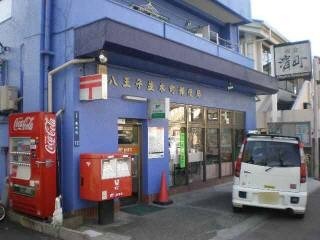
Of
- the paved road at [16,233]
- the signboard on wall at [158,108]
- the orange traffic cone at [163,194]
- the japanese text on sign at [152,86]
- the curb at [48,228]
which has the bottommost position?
the paved road at [16,233]

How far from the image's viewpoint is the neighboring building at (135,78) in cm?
923

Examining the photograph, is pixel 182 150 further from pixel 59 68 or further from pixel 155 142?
pixel 59 68

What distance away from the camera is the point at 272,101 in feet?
68.6

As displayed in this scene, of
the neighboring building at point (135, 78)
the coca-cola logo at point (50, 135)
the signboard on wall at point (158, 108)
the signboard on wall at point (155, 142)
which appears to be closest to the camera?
the coca-cola logo at point (50, 135)

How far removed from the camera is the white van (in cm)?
968

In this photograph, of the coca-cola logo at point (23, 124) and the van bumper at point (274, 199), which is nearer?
the coca-cola logo at point (23, 124)

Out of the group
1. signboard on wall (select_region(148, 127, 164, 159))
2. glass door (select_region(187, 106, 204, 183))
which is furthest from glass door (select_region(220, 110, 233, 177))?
signboard on wall (select_region(148, 127, 164, 159))

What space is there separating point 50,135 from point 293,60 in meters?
13.0

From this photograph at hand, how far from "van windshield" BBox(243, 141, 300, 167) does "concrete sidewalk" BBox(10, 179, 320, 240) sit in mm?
1358

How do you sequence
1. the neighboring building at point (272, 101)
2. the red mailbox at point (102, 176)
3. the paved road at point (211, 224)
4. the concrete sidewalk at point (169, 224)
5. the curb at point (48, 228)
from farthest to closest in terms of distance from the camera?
the neighboring building at point (272, 101)
the red mailbox at point (102, 176)
the paved road at point (211, 224)
the concrete sidewalk at point (169, 224)
the curb at point (48, 228)

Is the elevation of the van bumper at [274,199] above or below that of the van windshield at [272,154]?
below

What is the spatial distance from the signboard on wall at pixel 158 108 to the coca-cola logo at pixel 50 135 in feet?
9.53

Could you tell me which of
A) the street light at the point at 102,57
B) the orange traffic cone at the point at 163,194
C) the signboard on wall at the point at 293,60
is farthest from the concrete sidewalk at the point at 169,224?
the signboard on wall at the point at 293,60

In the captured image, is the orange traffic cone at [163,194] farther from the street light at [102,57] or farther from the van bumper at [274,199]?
the street light at [102,57]
